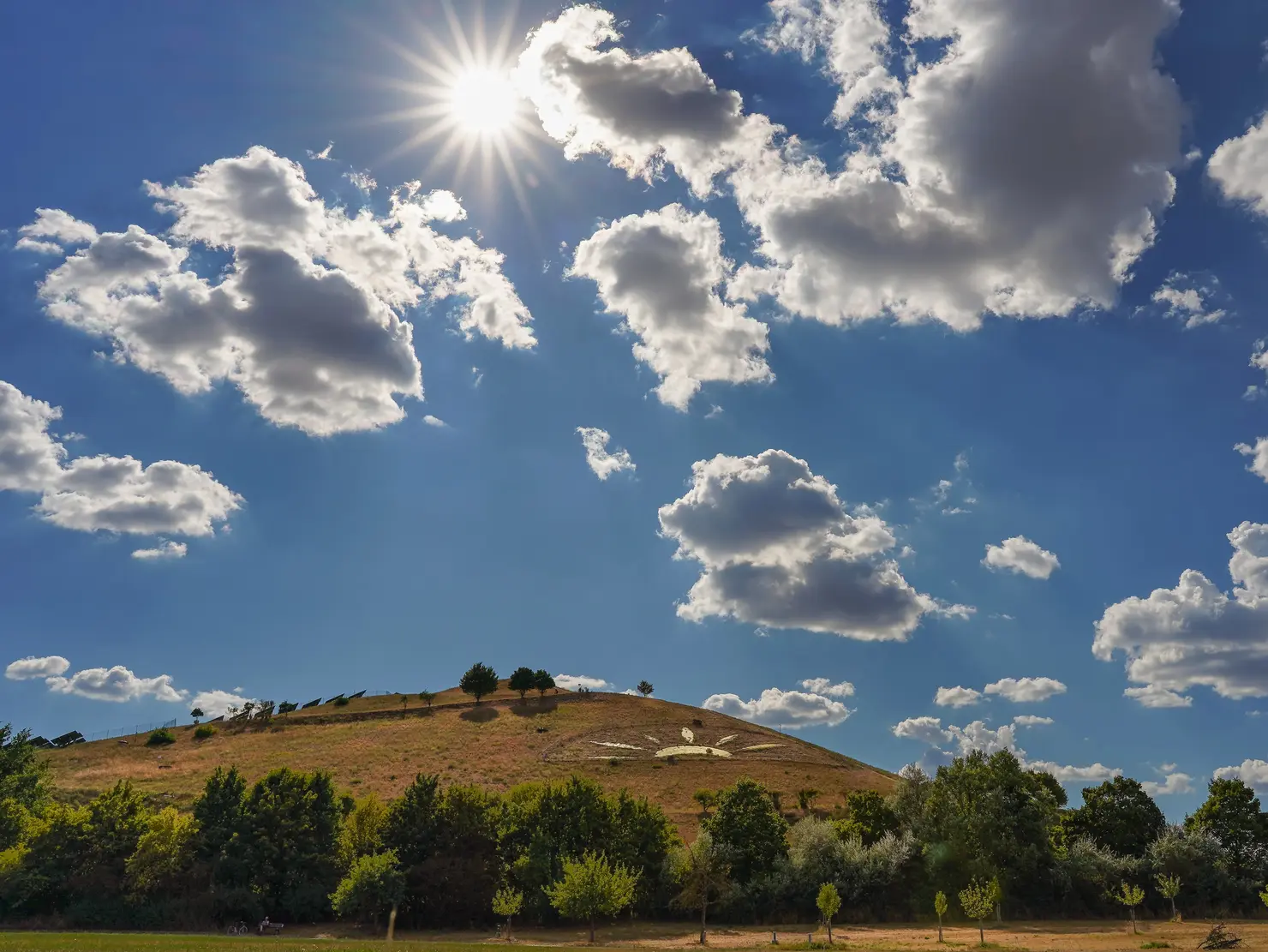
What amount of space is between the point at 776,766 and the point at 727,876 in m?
67.8

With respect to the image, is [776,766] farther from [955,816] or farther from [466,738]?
[955,816]

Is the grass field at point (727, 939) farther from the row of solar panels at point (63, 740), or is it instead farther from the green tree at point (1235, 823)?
the row of solar panels at point (63, 740)

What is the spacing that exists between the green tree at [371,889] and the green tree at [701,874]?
68.7 feet

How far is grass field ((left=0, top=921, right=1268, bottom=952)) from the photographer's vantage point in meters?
41.1

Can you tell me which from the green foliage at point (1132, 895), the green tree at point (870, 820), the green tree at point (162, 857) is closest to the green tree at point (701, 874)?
the green tree at point (870, 820)

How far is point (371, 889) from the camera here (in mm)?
59906

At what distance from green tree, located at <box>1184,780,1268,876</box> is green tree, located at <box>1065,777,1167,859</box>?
287 cm

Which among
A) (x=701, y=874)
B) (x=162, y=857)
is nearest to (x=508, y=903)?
(x=701, y=874)

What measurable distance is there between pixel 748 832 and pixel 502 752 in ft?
222

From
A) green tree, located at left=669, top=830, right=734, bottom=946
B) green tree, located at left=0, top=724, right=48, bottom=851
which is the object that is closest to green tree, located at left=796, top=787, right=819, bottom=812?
green tree, located at left=669, top=830, right=734, bottom=946

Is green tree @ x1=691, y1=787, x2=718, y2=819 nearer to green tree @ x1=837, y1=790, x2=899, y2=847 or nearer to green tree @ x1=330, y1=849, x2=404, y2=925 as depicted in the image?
green tree @ x1=837, y1=790, x2=899, y2=847

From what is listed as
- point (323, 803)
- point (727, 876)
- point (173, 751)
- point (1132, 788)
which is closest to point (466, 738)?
point (173, 751)

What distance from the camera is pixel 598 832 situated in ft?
224

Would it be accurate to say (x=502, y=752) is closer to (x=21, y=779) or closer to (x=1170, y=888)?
(x=21, y=779)
